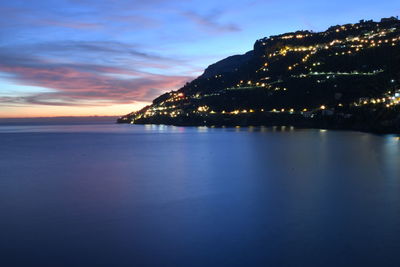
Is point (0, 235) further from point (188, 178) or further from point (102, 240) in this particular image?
point (188, 178)

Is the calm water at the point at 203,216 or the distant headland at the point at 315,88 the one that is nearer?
the calm water at the point at 203,216

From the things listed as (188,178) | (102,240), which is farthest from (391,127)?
(102,240)

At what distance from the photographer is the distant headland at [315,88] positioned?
66.4 metres

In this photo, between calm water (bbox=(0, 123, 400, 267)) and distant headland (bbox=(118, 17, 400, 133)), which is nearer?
calm water (bbox=(0, 123, 400, 267))

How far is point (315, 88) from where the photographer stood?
89812 millimetres

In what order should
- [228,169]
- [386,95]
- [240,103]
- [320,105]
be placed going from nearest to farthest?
[228,169], [386,95], [320,105], [240,103]

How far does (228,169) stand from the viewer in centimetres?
2398

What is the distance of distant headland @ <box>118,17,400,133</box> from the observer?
2616 inches

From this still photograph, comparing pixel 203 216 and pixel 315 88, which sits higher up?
pixel 315 88

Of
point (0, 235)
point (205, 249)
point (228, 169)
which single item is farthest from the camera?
point (228, 169)

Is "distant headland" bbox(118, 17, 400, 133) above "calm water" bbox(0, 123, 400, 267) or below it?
above

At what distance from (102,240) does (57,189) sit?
28.5ft

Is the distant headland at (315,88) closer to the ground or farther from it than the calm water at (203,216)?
farther from it

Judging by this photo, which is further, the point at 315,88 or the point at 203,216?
the point at 315,88
